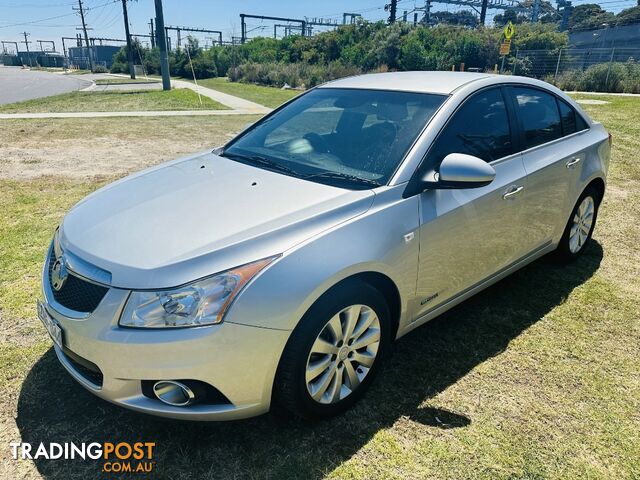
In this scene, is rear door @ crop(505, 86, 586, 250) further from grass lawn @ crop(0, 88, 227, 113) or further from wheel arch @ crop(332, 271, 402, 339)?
grass lawn @ crop(0, 88, 227, 113)

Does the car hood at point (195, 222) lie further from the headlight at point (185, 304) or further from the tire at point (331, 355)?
the tire at point (331, 355)

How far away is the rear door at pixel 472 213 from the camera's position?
2.78m

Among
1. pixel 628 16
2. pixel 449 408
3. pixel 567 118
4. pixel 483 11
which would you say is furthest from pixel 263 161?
pixel 628 16

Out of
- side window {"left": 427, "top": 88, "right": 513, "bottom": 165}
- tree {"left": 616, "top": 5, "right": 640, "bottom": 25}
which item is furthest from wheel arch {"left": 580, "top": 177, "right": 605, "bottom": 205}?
tree {"left": 616, "top": 5, "right": 640, "bottom": 25}

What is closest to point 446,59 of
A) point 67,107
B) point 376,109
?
point 67,107

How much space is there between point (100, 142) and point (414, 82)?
27.9 ft

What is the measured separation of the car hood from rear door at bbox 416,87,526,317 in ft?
1.66

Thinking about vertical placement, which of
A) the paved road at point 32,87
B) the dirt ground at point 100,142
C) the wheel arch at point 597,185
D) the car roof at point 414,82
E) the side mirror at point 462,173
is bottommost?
the paved road at point 32,87

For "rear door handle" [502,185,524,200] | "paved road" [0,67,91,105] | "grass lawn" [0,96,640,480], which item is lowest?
"grass lawn" [0,96,640,480]

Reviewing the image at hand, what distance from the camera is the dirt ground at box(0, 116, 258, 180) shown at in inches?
306

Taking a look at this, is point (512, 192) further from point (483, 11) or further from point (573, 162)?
point (483, 11)

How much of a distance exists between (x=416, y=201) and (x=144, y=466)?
1882mm

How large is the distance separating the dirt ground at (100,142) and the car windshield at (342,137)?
4.78 m

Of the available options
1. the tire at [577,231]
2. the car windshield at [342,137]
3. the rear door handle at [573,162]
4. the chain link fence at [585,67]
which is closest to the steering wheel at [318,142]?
the car windshield at [342,137]
